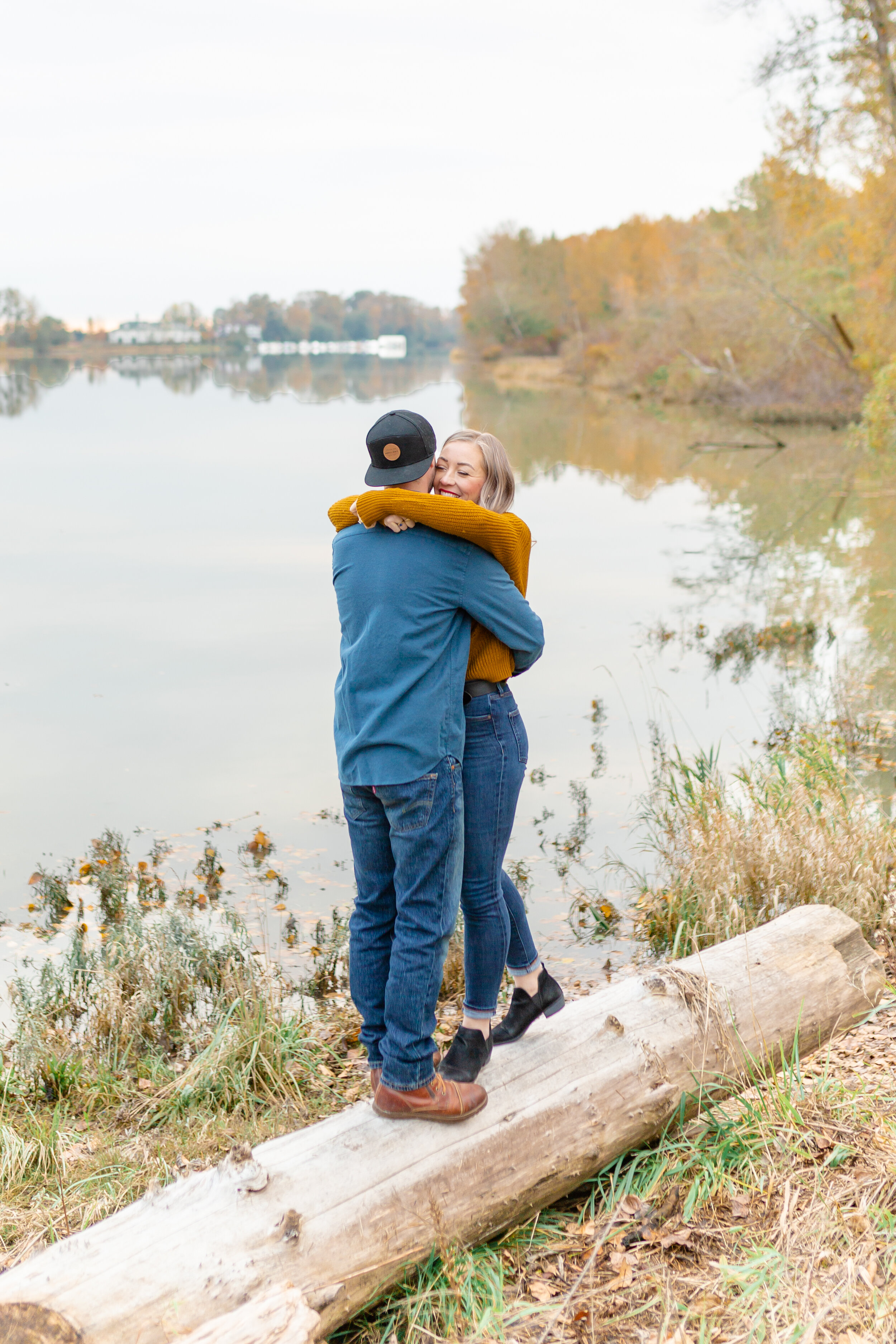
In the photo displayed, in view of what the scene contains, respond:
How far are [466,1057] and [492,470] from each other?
1686 millimetres

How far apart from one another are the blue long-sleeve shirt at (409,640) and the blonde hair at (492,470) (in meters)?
0.16

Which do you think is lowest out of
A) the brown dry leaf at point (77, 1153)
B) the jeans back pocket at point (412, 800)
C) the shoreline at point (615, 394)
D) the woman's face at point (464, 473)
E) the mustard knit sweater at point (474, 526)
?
the brown dry leaf at point (77, 1153)

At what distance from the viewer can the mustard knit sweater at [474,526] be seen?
2.92 meters

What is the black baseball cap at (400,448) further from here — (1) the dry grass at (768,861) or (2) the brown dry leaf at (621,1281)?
(1) the dry grass at (768,861)

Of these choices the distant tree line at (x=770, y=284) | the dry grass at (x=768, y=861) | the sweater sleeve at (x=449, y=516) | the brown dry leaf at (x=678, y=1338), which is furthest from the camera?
the distant tree line at (x=770, y=284)

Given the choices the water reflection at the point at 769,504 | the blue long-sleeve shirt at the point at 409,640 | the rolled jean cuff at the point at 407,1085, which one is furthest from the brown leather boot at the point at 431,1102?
the water reflection at the point at 769,504

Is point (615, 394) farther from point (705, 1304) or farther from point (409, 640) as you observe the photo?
point (705, 1304)

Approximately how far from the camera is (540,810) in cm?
769

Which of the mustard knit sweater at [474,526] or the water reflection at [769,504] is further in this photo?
the water reflection at [769,504]

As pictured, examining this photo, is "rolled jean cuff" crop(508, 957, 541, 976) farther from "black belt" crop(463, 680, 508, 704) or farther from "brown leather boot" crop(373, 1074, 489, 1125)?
"black belt" crop(463, 680, 508, 704)

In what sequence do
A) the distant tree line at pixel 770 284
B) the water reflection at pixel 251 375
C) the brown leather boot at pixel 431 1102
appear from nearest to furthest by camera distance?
the brown leather boot at pixel 431 1102 → the distant tree line at pixel 770 284 → the water reflection at pixel 251 375

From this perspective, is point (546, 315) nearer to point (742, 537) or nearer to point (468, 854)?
point (742, 537)

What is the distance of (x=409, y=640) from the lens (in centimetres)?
298

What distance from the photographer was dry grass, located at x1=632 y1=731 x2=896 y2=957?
17.6 feet
